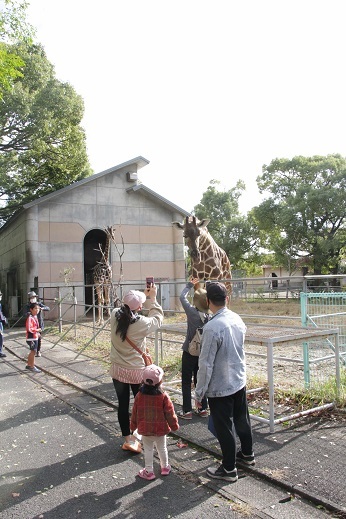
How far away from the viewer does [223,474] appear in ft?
13.2

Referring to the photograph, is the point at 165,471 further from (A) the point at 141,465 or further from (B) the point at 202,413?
(B) the point at 202,413

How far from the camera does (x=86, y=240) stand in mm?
26328

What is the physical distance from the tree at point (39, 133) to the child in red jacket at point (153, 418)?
652 inches

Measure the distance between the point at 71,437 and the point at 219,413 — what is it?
2.27 metres

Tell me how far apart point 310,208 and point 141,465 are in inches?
1113

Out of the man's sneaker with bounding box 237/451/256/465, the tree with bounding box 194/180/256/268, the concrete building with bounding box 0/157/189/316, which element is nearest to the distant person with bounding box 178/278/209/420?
the man's sneaker with bounding box 237/451/256/465

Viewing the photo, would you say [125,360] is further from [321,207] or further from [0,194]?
[321,207]

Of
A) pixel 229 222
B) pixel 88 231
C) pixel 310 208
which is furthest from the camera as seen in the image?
pixel 229 222

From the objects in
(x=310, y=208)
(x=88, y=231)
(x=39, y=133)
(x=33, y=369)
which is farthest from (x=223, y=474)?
(x=310, y=208)

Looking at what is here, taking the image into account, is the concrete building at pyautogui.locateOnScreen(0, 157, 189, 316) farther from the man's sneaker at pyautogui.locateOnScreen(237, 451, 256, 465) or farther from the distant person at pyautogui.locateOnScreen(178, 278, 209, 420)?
the man's sneaker at pyautogui.locateOnScreen(237, 451, 256, 465)

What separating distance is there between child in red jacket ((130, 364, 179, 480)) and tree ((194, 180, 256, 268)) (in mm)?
37200

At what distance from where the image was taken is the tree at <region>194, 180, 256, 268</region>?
41375 millimetres

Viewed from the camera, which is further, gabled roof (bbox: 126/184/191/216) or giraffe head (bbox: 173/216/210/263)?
gabled roof (bbox: 126/184/191/216)

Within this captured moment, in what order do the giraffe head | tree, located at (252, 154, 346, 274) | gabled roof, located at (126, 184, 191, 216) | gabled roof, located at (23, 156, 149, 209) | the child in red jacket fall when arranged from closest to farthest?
the child in red jacket < the giraffe head < gabled roof, located at (23, 156, 149, 209) < gabled roof, located at (126, 184, 191, 216) < tree, located at (252, 154, 346, 274)
